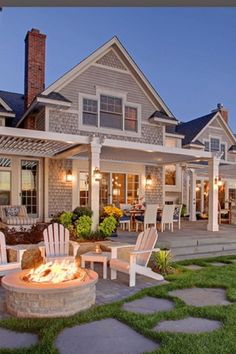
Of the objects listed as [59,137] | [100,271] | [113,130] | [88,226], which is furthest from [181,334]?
[113,130]

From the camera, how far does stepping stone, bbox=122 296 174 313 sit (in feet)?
14.6

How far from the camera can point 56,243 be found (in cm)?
657

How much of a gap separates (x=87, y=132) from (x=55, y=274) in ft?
28.1

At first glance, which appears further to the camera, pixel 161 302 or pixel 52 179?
pixel 52 179

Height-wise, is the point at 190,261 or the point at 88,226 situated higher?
the point at 88,226

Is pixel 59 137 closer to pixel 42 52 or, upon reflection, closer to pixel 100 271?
pixel 100 271

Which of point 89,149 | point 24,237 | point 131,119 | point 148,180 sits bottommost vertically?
point 24,237

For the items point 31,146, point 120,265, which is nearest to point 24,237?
point 120,265

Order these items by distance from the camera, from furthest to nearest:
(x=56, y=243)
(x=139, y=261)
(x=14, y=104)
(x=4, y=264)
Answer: (x=14, y=104)
(x=56, y=243)
(x=139, y=261)
(x=4, y=264)

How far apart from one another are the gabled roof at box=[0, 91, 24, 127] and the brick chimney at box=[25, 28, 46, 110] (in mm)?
1375

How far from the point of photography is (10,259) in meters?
6.45

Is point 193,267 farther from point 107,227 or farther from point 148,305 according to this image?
point 148,305

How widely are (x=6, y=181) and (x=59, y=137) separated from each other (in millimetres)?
4407

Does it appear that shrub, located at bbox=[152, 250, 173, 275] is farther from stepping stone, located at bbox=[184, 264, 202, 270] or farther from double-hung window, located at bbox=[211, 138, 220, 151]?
double-hung window, located at bbox=[211, 138, 220, 151]
